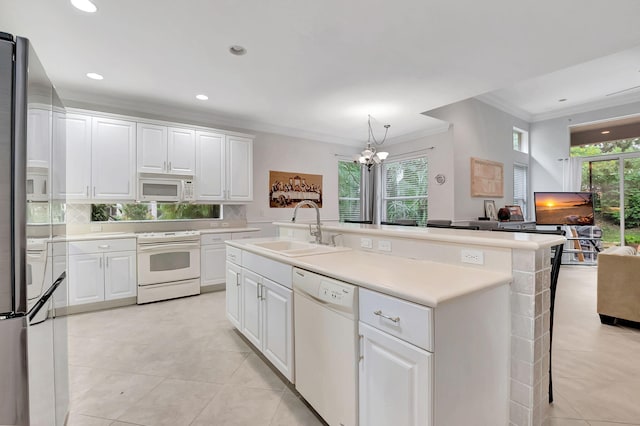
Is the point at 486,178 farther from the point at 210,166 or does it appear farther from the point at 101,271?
the point at 101,271

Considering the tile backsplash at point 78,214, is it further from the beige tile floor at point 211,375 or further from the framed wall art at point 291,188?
the framed wall art at point 291,188

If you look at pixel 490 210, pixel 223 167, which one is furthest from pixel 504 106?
pixel 223 167

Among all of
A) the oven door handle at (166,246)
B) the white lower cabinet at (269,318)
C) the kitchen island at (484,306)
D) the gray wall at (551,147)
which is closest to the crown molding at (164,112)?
the oven door handle at (166,246)

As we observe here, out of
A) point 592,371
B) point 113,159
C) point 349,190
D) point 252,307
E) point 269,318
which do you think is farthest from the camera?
point 349,190

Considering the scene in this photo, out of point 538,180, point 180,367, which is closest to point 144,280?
point 180,367

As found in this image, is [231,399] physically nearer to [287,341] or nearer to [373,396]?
[287,341]

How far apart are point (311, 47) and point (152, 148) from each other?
267 centimetres

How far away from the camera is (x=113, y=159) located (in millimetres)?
3803

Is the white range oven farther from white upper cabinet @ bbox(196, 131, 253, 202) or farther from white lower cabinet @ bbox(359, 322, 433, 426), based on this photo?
white lower cabinet @ bbox(359, 322, 433, 426)

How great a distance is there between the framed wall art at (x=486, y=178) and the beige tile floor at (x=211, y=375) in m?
3.00

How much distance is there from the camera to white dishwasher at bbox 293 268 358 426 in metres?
1.41

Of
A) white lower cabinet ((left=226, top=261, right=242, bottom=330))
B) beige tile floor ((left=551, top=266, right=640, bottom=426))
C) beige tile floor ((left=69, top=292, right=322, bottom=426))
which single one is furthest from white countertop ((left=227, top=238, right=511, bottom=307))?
beige tile floor ((left=551, top=266, right=640, bottom=426))

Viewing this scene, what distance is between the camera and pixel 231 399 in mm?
1926

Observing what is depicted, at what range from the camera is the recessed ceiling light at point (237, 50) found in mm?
2770
